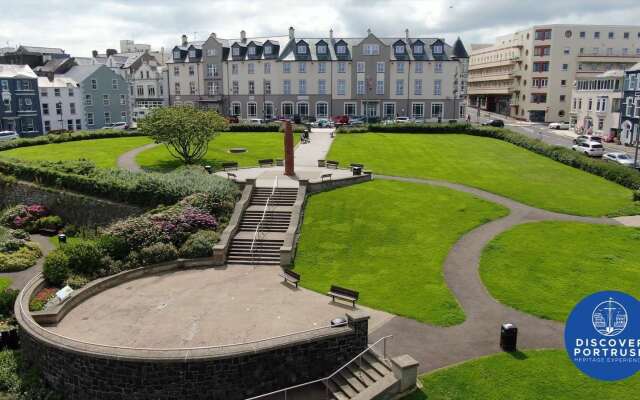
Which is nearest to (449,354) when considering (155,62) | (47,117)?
(47,117)

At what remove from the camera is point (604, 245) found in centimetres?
2781

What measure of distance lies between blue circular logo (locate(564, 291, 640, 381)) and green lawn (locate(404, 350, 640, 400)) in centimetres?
53

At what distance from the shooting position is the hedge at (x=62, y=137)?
56125 mm

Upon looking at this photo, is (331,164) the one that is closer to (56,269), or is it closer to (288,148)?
(288,148)

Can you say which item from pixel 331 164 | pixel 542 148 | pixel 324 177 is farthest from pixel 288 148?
pixel 542 148

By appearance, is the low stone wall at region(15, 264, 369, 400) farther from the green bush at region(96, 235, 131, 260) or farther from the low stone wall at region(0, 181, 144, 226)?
the low stone wall at region(0, 181, 144, 226)

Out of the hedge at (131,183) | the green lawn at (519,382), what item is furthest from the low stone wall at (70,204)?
the green lawn at (519,382)

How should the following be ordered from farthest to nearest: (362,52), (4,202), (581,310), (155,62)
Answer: (155,62)
(362,52)
(4,202)
(581,310)

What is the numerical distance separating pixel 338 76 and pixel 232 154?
112 ft

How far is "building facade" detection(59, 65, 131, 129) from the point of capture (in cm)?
8606

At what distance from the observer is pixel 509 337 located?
60.3 ft

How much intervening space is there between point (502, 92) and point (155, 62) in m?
67.4

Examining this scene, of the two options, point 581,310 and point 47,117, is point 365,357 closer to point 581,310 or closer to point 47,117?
point 581,310

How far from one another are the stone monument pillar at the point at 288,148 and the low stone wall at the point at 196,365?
69.1 feet
